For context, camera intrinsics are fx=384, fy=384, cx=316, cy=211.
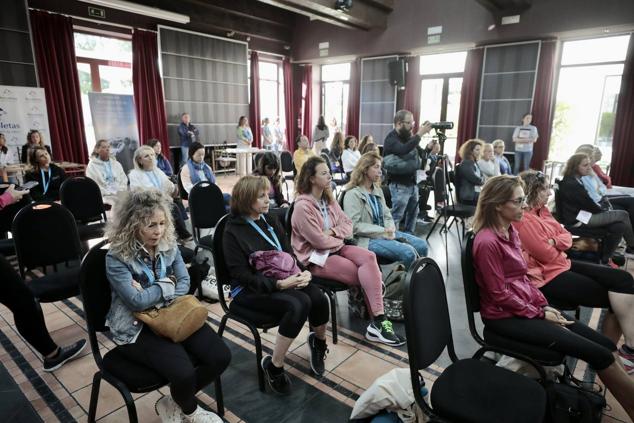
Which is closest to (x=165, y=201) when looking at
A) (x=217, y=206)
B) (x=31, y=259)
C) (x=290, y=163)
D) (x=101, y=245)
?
(x=101, y=245)

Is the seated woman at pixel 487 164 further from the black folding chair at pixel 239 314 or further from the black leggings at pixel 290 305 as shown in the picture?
the black folding chair at pixel 239 314

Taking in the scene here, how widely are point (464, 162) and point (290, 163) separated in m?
3.13

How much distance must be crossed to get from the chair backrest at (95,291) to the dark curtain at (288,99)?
9904 millimetres

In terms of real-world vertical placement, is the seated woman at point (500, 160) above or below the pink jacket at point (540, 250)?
above

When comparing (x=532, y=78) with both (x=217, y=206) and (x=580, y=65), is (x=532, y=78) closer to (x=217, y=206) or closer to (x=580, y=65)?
(x=580, y=65)

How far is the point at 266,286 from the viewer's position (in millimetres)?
1812

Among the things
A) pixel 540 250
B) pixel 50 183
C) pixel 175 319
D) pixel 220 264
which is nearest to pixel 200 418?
pixel 175 319

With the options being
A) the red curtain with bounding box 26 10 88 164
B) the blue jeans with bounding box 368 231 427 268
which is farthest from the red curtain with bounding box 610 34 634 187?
the red curtain with bounding box 26 10 88 164

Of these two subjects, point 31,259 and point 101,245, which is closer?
point 101,245

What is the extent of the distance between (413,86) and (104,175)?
277 inches

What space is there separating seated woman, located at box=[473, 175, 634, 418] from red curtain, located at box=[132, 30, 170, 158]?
25.9ft

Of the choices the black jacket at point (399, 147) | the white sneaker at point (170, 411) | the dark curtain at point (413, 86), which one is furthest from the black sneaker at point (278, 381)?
the dark curtain at point (413, 86)

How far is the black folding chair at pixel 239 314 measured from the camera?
70.6 inches

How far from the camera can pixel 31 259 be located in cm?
228
